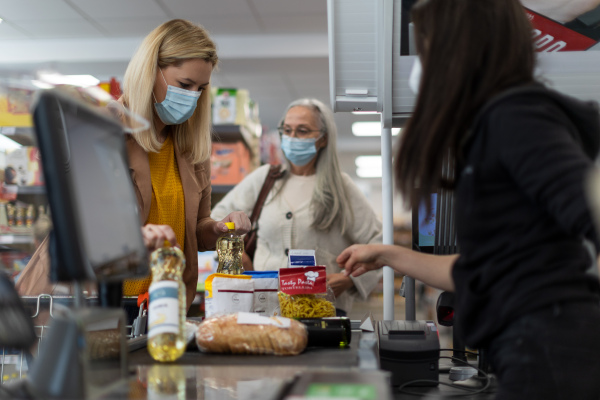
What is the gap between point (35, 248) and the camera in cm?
168

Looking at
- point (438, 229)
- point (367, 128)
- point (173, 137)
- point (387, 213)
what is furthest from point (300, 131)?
point (367, 128)

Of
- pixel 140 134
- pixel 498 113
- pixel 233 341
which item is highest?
pixel 140 134

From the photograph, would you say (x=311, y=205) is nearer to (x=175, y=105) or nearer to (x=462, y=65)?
(x=175, y=105)

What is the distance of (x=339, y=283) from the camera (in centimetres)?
242

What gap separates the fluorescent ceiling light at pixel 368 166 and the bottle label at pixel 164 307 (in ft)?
38.0

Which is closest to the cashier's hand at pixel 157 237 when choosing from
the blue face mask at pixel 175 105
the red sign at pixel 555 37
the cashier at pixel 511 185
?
the cashier at pixel 511 185

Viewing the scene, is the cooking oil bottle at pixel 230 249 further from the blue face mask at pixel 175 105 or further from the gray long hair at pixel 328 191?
the gray long hair at pixel 328 191

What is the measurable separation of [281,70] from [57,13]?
238 centimetres

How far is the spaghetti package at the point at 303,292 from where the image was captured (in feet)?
4.88

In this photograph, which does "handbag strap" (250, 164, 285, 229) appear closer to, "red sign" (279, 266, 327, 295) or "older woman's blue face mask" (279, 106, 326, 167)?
"older woman's blue face mask" (279, 106, 326, 167)

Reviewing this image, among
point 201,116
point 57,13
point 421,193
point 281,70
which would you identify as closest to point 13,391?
point 421,193

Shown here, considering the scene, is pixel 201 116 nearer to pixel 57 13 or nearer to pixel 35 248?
pixel 35 248

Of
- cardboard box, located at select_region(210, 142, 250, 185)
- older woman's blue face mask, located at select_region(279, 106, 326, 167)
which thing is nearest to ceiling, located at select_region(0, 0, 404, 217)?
cardboard box, located at select_region(210, 142, 250, 185)

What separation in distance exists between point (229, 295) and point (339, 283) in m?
1.03
